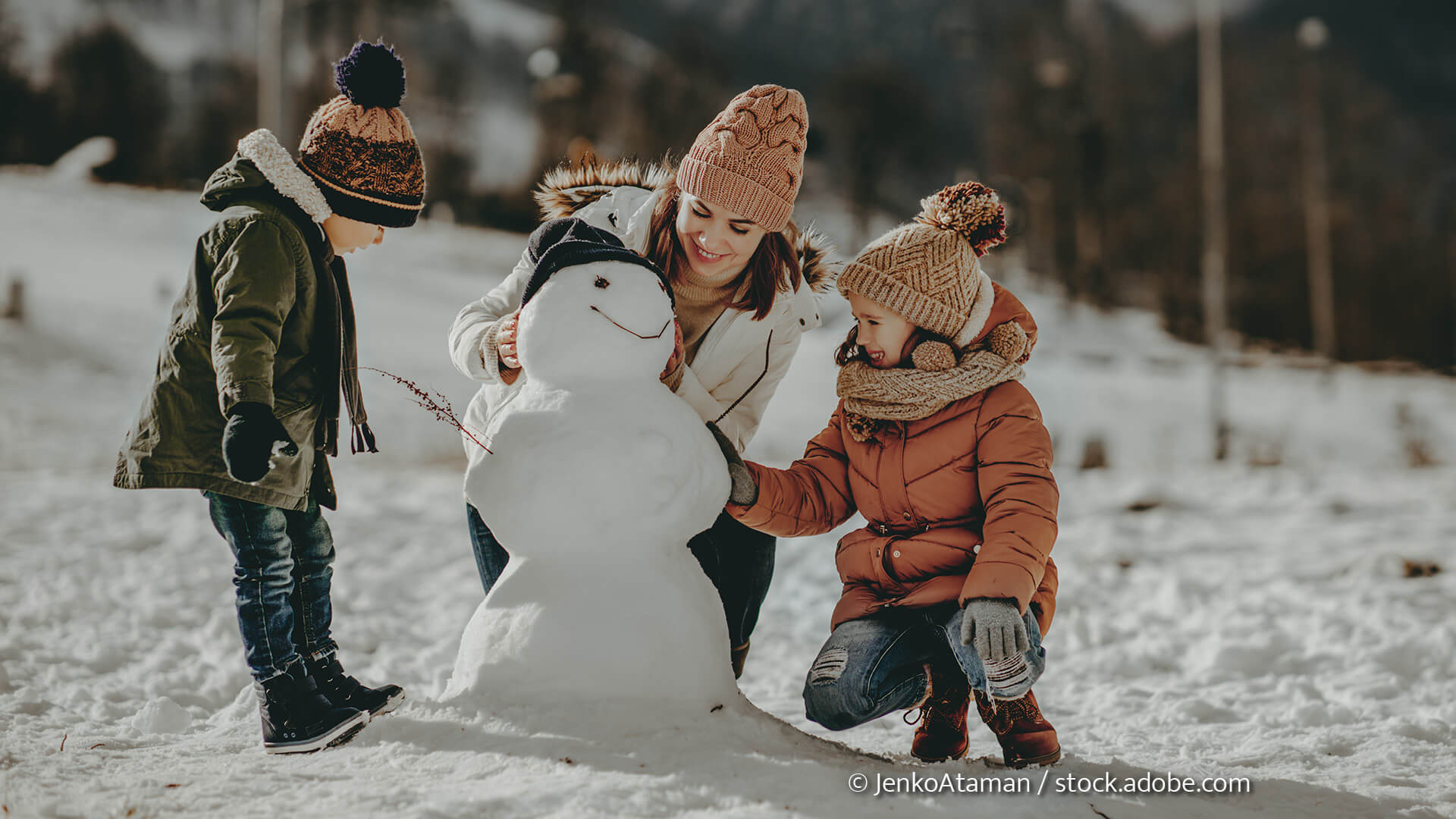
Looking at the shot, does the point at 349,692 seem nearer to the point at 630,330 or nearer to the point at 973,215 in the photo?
the point at 630,330

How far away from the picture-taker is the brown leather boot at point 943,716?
2471mm

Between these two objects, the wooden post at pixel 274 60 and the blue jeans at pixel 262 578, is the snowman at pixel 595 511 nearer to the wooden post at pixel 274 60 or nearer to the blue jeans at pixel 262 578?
the blue jeans at pixel 262 578

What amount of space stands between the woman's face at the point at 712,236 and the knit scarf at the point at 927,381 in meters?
0.45

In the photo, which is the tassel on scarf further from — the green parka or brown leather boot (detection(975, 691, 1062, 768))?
brown leather boot (detection(975, 691, 1062, 768))

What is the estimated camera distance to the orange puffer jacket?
7.22 feet

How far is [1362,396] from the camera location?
15.4 meters

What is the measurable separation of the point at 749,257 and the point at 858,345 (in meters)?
0.41

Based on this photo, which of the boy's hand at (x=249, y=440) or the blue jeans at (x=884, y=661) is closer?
the boy's hand at (x=249, y=440)

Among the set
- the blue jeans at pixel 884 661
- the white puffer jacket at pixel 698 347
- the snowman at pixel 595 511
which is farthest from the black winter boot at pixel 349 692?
the blue jeans at pixel 884 661

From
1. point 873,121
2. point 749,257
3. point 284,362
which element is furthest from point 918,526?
point 873,121

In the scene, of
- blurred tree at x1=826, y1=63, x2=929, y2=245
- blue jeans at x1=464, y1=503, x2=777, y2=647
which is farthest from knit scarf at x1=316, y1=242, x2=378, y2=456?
blurred tree at x1=826, y1=63, x2=929, y2=245

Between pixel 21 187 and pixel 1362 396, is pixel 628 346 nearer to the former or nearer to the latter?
pixel 1362 396

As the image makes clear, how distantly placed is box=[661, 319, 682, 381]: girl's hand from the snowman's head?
86 millimetres

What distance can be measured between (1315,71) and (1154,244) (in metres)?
7.29
